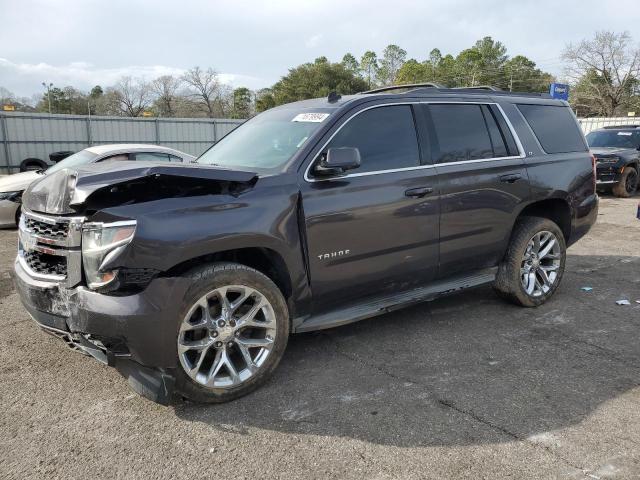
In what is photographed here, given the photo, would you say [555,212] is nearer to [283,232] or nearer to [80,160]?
[283,232]

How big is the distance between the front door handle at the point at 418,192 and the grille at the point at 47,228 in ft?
7.64

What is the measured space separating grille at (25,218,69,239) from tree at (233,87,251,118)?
7999 centimetres

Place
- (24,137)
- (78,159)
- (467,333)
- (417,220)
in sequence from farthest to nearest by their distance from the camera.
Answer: (24,137) < (78,159) < (467,333) < (417,220)

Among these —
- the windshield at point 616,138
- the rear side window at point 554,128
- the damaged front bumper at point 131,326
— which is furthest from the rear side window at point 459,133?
the windshield at point 616,138

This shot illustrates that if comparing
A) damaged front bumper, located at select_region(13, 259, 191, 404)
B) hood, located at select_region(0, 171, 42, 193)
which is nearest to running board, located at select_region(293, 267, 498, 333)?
damaged front bumper, located at select_region(13, 259, 191, 404)

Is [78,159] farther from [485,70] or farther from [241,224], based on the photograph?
[485,70]

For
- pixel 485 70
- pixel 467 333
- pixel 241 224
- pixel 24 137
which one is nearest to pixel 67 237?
pixel 241 224

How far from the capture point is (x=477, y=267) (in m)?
4.64

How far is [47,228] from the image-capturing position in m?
3.18

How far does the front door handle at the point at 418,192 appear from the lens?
392 centimetres

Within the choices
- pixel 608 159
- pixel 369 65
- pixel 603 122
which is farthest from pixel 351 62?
pixel 608 159

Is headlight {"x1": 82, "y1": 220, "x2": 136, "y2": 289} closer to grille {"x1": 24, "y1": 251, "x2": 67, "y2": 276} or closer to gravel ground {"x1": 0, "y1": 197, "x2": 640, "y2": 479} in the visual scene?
grille {"x1": 24, "y1": 251, "x2": 67, "y2": 276}

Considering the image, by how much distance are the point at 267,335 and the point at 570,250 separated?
5.83m

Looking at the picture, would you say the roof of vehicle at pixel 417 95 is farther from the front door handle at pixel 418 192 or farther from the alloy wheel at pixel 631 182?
the alloy wheel at pixel 631 182
